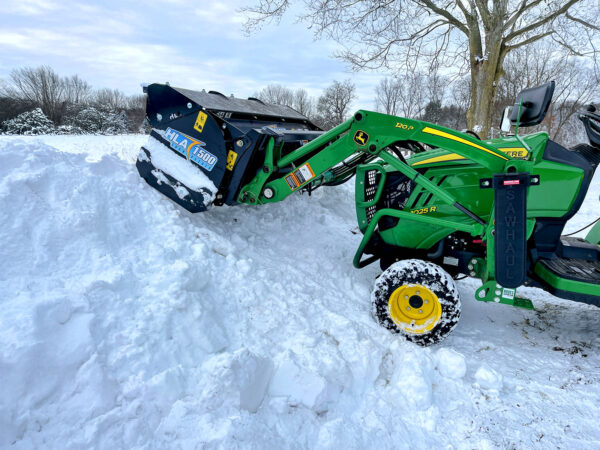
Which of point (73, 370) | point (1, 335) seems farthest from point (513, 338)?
point (1, 335)

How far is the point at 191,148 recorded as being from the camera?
3662mm

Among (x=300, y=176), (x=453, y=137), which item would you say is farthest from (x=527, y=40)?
(x=300, y=176)

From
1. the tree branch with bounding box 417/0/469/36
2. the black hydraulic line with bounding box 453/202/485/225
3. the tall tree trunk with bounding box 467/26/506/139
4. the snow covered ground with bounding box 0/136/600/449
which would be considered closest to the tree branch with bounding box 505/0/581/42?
the tall tree trunk with bounding box 467/26/506/139

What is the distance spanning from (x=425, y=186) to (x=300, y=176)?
106 centimetres

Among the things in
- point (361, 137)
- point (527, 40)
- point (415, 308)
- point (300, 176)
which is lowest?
point (415, 308)

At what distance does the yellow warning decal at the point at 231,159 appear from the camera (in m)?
3.56

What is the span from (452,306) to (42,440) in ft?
8.71

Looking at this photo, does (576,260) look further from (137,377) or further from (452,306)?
(137,377)

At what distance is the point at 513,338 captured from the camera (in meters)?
3.26

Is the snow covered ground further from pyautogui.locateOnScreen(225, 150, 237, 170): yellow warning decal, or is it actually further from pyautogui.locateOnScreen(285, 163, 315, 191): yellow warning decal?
pyautogui.locateOnScreen(285, 163, 315, 191): yellow warning decal

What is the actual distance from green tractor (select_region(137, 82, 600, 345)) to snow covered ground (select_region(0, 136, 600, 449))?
379mm

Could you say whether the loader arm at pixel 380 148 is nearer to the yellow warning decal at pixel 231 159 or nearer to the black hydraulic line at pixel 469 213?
the black hydraulic line at pixel 469 213

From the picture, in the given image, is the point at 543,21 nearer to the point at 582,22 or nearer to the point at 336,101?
the point at 582,22

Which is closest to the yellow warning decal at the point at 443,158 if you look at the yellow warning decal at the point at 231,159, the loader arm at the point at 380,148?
the loader arm at the point at 380,148
